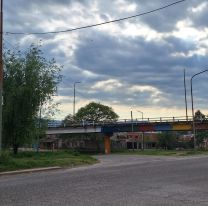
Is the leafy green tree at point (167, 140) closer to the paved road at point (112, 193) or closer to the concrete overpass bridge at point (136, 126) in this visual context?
the concrete overpass bridge at point (136, 126)

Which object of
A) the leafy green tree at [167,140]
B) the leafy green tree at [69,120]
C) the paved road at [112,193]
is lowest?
the paved road at [112,193]

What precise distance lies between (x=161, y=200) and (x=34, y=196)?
3.50 m

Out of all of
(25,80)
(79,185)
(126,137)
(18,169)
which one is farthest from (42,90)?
(126,137)

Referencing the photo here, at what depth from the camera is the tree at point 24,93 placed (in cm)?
3944

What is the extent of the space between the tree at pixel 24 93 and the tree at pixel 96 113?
86.8m

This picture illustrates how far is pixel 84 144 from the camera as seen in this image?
12912cm

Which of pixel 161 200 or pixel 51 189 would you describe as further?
pixel 51 189

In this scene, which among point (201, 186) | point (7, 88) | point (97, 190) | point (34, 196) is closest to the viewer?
point (34, 196)

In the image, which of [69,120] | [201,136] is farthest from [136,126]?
[201,136]

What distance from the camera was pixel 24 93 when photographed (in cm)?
3928

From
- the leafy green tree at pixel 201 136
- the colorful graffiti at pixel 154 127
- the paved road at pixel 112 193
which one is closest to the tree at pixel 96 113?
the leafy green tree at pixel 201 136

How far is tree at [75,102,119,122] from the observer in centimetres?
12925

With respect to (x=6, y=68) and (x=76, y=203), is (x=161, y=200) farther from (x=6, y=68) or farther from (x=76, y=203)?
(x=6, y=68)

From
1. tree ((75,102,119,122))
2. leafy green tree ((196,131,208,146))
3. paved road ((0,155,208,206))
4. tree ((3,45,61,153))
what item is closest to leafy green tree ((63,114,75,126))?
tree ((75,102,119,122))
